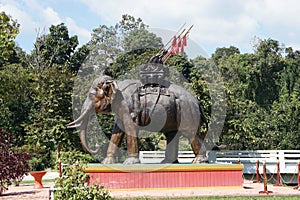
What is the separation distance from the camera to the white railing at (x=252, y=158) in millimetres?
18484

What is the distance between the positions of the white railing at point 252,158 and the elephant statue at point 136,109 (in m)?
5.73

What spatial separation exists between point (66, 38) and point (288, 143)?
66.9ft

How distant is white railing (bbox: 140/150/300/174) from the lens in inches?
728

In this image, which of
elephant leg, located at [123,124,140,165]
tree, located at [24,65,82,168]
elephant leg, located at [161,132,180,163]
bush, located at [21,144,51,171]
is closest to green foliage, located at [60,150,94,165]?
tree, located at [24,65,82,168]

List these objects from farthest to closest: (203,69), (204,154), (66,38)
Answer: (66,38) < (203,69) < (204,154)

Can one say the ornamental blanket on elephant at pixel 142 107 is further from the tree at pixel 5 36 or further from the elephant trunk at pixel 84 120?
the tree at pixel 5 36

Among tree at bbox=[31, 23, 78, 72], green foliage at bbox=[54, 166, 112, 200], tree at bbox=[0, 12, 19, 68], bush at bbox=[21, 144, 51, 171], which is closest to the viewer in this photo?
green foliage at bbox=[54, 166, 112, 200]

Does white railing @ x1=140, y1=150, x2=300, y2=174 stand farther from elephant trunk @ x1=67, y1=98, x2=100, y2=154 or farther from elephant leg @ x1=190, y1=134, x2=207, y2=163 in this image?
elephant trunk @ x1=67, y1=98, x2=100, y2=154

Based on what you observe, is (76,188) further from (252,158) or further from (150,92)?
(252,158)

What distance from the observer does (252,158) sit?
20.2 m

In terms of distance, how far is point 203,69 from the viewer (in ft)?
78.4

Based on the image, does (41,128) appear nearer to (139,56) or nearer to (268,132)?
(139,56)

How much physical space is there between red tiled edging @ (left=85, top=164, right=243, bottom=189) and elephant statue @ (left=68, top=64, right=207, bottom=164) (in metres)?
0.33

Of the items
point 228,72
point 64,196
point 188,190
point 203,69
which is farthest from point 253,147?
point 64,196
